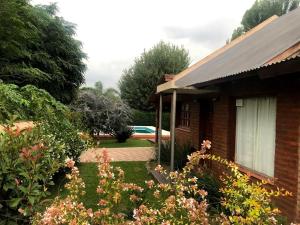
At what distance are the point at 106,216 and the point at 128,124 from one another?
69.0 feet

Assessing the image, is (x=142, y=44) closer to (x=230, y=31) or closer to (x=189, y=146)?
(x=230, y=31)

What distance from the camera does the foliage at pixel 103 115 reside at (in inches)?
908

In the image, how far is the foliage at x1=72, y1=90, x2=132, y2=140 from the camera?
23062mm

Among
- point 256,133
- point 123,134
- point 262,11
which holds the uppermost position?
point 262,11

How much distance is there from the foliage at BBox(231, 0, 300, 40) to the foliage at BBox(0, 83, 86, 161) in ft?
106

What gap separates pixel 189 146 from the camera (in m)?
13.0

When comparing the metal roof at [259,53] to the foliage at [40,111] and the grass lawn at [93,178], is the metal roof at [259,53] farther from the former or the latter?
the foliage at [40,111]

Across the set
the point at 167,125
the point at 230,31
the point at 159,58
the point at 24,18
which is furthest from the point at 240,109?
the point at 230,31

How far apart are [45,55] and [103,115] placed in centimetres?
955

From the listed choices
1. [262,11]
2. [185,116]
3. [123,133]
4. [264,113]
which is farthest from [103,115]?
[262,11]

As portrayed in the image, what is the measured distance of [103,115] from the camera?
917 inches

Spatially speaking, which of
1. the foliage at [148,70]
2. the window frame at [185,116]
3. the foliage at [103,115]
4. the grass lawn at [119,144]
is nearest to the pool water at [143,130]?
the foliage at [148,70]

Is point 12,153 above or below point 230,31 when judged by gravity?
below

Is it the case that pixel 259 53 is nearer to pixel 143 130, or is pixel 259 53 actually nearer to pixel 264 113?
pixel 264 113
